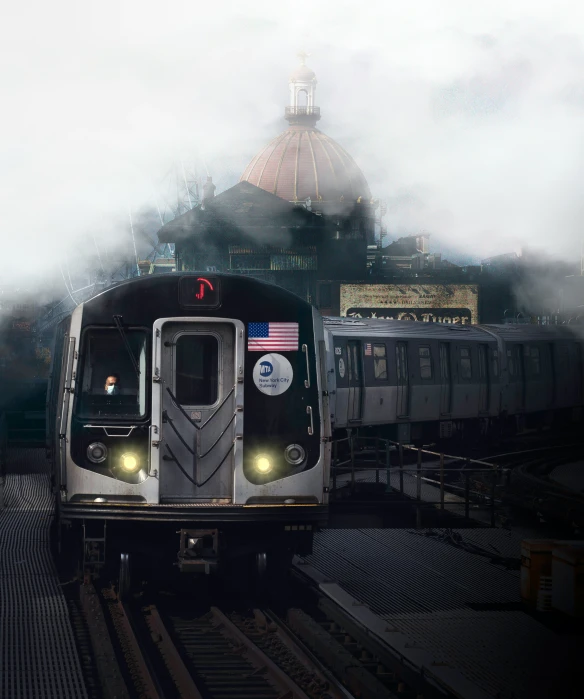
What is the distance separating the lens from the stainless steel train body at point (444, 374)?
22.1 metres

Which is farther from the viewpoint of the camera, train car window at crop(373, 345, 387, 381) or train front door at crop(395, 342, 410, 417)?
train front door at crop(395, 342, 410, 417)

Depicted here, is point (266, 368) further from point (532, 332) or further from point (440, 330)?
point (532, 332)

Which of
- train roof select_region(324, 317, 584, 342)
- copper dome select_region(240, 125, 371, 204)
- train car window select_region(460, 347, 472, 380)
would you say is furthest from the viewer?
copper dome select_region(240, 125, 371, 204)

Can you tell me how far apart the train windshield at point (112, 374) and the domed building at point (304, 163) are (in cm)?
7171

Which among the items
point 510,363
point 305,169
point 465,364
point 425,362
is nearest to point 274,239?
point 305,169

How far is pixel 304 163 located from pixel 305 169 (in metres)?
0.94

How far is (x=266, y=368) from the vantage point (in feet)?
32.2

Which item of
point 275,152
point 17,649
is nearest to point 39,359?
point 17,649

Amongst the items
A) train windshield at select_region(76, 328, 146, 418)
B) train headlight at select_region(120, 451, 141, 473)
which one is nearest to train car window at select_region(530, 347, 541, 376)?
train windshield at select_region(76, 328, 146, 418)

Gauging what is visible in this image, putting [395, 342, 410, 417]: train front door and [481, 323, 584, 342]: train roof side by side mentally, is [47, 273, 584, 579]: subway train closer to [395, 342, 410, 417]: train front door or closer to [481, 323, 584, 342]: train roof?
[395, 342, 410, 417]: train front door

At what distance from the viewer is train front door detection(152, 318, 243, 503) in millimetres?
9695

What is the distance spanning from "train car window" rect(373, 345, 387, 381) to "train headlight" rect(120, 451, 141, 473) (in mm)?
13654

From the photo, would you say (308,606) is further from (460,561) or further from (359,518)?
(359,518)

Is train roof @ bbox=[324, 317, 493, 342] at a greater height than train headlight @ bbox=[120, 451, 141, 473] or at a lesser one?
greater
